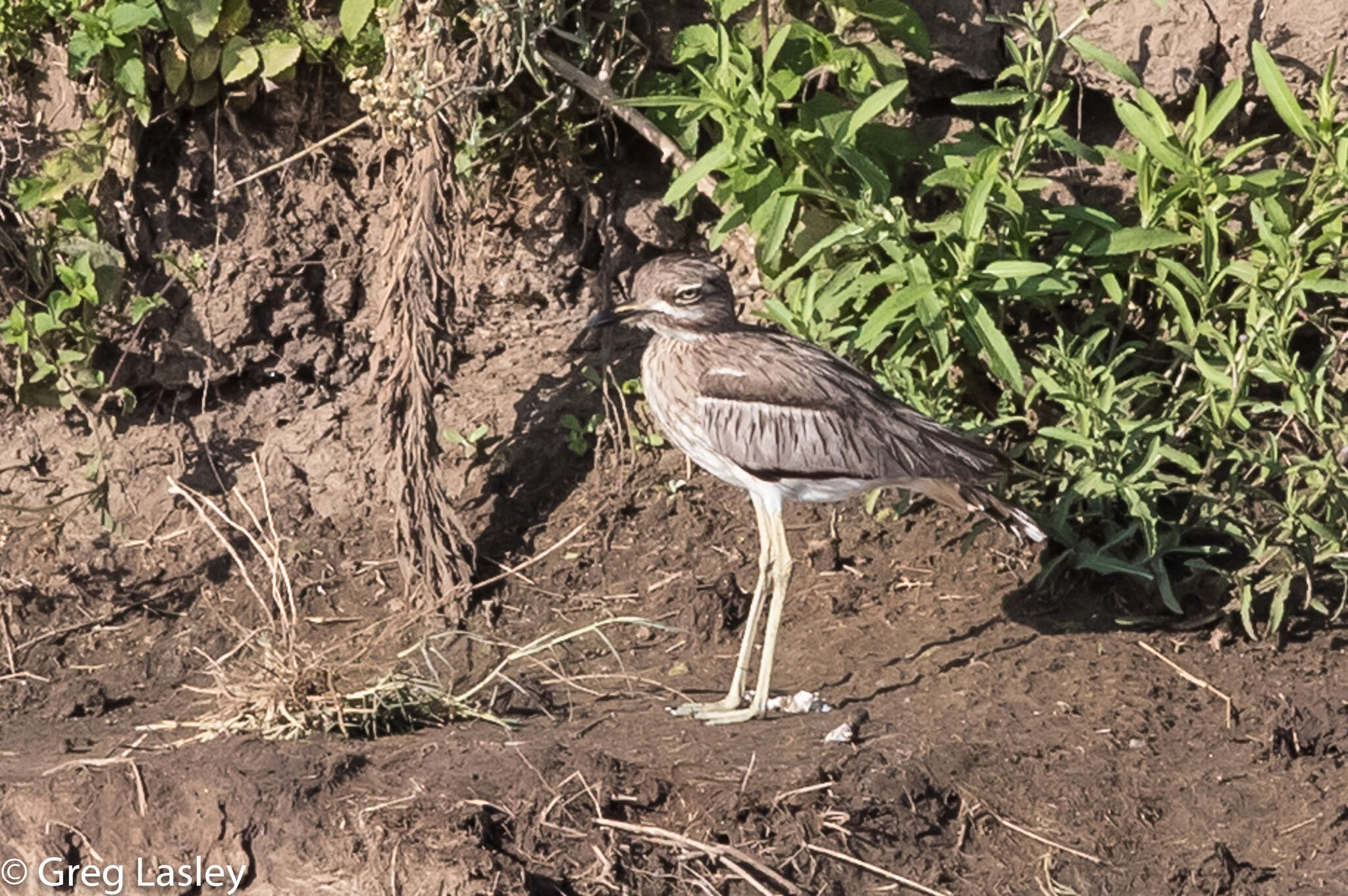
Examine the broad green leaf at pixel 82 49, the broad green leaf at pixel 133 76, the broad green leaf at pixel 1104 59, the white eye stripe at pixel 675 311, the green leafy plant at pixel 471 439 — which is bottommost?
the green leafy plant at pixel 471 439

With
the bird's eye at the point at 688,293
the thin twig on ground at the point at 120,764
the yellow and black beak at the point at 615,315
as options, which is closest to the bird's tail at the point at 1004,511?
the bird's eye at the point at 688,293

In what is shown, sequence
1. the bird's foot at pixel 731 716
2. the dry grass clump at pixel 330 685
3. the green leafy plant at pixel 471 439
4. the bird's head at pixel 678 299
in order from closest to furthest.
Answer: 1. the dry grass clump at pixel 330 685
2. the bird's foot at pixel 731 716
3. the bird's head at pixel 678 299
4. the green leafy plant at pixel 471 439

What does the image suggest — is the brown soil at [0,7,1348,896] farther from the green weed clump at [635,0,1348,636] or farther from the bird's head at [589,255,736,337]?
the bird's head at [589,255,736,337]

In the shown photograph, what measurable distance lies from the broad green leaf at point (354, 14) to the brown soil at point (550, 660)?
550 millimetres

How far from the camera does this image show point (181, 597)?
19.8 feet

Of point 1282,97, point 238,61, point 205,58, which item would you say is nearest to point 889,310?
point 1282,97

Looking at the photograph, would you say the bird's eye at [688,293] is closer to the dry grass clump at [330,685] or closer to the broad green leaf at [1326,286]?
the dry grass clump at [330,685]

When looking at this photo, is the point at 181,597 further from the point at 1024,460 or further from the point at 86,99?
the point at 1024,460

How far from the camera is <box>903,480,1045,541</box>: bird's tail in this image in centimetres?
536

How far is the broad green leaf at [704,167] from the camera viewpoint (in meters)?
5.59

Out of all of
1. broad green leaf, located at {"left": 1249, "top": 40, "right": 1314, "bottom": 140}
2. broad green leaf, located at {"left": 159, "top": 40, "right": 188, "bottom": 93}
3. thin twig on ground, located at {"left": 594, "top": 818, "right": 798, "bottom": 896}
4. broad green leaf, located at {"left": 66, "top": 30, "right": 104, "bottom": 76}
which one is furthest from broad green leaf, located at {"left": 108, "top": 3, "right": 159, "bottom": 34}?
broad green leaf, located at {"left": 1249, "top": 40, "right": 1314, "bottom": 140}

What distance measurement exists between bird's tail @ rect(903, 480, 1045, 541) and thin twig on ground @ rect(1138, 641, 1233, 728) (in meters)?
0.56

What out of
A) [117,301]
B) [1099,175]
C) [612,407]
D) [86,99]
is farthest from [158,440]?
[1099,175]

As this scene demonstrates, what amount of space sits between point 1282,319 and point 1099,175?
1.19m
